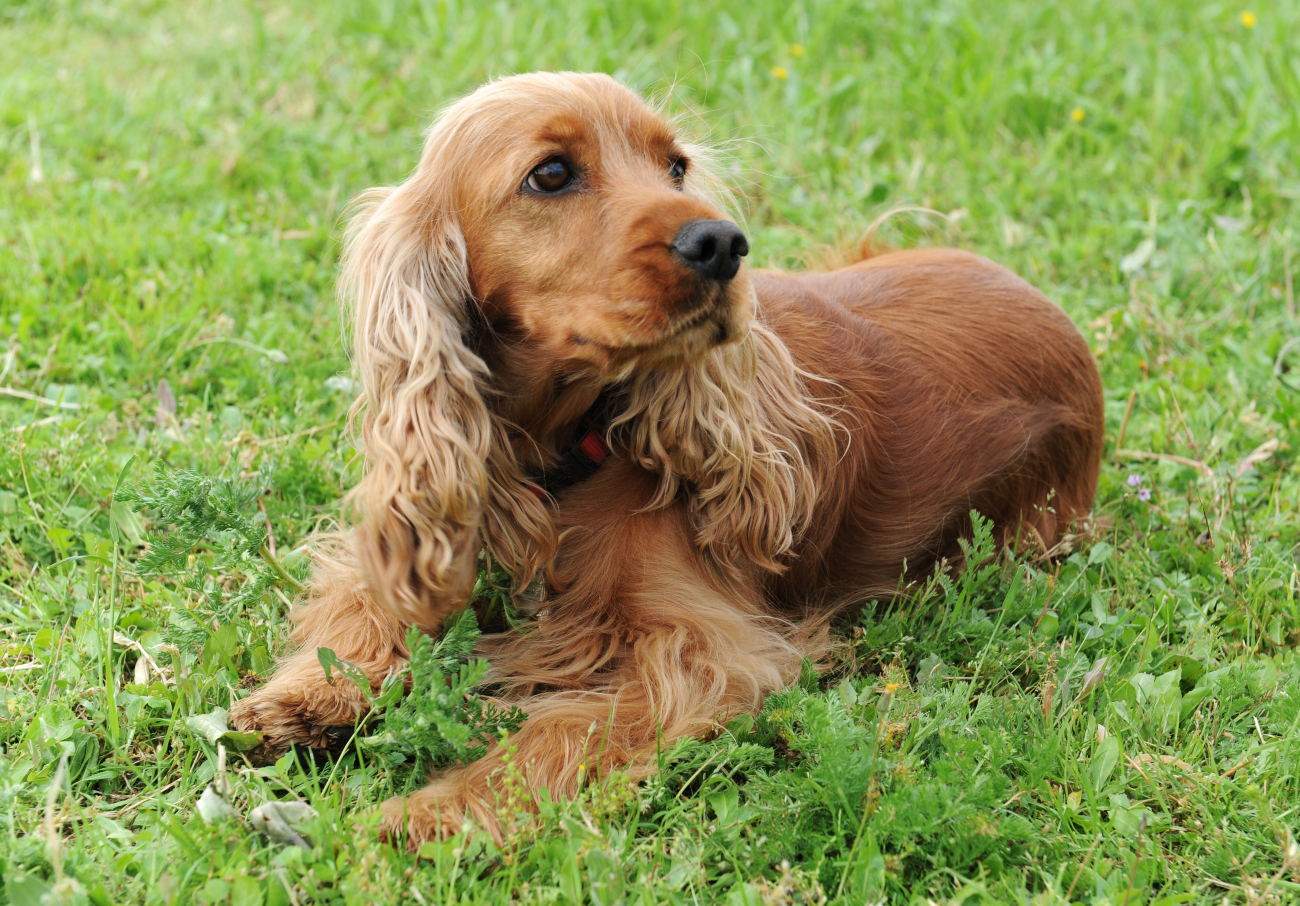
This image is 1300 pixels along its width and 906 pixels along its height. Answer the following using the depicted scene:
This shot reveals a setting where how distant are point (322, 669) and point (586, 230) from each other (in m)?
1.06

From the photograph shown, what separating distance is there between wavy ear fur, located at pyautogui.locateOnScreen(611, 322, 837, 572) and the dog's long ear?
1.22ft

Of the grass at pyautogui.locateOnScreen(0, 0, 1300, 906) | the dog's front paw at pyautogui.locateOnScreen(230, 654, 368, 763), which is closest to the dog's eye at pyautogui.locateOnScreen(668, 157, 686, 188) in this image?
the grass at pyautogui.locateOnScreen(0, 0, 1300, 906)

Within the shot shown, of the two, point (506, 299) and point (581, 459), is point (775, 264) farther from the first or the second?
point (506, 299)

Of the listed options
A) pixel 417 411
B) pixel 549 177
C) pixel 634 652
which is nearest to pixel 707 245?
pixel 549 177

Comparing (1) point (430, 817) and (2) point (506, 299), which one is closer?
(1) point (430, 817)

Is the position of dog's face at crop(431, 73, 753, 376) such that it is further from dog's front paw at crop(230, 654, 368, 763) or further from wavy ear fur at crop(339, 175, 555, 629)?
dog's front paw at crop(230, 654, 368, 763)

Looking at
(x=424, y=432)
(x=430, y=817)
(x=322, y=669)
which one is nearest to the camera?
(x=430, y=817)

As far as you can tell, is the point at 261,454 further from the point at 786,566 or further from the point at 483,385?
the point at 786,566

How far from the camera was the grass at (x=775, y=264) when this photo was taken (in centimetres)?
210

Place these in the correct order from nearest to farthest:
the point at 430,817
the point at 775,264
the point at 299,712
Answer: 1. the point at 430,817
2. the point at 299,712
3. the point at 775,264

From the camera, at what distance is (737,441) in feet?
8.26

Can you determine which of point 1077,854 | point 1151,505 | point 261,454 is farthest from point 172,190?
point 1077,854

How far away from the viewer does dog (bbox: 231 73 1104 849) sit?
Answer: 224 cm

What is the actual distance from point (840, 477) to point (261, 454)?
158 centimetres
